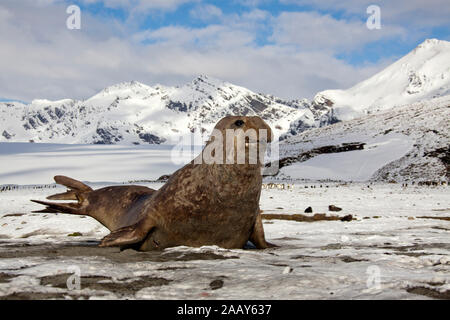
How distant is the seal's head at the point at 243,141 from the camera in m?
4.99

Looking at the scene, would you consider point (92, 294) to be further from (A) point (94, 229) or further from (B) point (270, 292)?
(A) point (94, 229)

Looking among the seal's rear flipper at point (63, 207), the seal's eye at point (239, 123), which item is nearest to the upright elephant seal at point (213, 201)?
the seal's eye at point (239, 123)

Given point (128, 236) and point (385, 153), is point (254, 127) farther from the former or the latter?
point (385, 153)

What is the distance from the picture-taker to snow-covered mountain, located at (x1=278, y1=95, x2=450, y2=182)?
39.2 m

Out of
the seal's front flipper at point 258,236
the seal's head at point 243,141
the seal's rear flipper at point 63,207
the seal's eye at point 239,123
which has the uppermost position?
the seal's eye at point 239,123

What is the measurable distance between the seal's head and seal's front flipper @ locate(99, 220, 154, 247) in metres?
1.23

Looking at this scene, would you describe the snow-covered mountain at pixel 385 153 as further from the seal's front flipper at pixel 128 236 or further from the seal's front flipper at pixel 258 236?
the seal's front flipper at pixel 128 236

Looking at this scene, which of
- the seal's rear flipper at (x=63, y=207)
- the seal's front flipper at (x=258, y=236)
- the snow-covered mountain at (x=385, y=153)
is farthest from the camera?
the snow-covered mountain at (x=385, y=153)

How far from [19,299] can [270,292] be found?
5.35ft

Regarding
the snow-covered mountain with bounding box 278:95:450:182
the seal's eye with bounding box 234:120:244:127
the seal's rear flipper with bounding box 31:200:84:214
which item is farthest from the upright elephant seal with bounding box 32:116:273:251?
the snow-covered mountain with bounding box 278:95:450:182

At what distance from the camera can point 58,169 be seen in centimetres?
3866

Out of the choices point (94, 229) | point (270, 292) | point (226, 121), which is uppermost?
point (226, 121)

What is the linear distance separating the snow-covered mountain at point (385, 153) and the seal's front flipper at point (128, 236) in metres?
34.2
